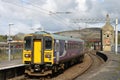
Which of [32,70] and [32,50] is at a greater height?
[32,50]

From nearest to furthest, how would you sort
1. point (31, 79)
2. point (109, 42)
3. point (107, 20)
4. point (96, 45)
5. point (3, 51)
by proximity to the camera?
1. point (31, 79)
2. point (3, 51)
3. point (107, 20)
4. point (109, 42)
5. point (96, 45)

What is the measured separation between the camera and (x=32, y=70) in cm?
1989

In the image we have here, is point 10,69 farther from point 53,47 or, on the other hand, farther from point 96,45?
point 96,45

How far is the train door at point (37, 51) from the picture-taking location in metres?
20.0

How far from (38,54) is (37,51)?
0.72 ft

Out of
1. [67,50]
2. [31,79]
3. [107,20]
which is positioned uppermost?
[107,20]

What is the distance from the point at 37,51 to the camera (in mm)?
20172

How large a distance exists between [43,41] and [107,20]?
174 ft

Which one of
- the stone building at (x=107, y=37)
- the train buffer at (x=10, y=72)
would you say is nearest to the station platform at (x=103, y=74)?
the train buffer at (x=10, y=72)

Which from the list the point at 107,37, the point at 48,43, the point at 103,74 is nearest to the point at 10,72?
the point at 48,43

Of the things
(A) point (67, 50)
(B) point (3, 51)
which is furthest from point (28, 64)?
(B) point (3, 51)

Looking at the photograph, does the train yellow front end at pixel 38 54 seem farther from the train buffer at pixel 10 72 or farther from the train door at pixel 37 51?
the train buffer at pixel 10 72

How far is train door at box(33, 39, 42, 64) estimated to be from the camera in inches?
786

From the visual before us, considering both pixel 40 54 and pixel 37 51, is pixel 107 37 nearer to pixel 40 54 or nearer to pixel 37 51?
pixel 37 51
